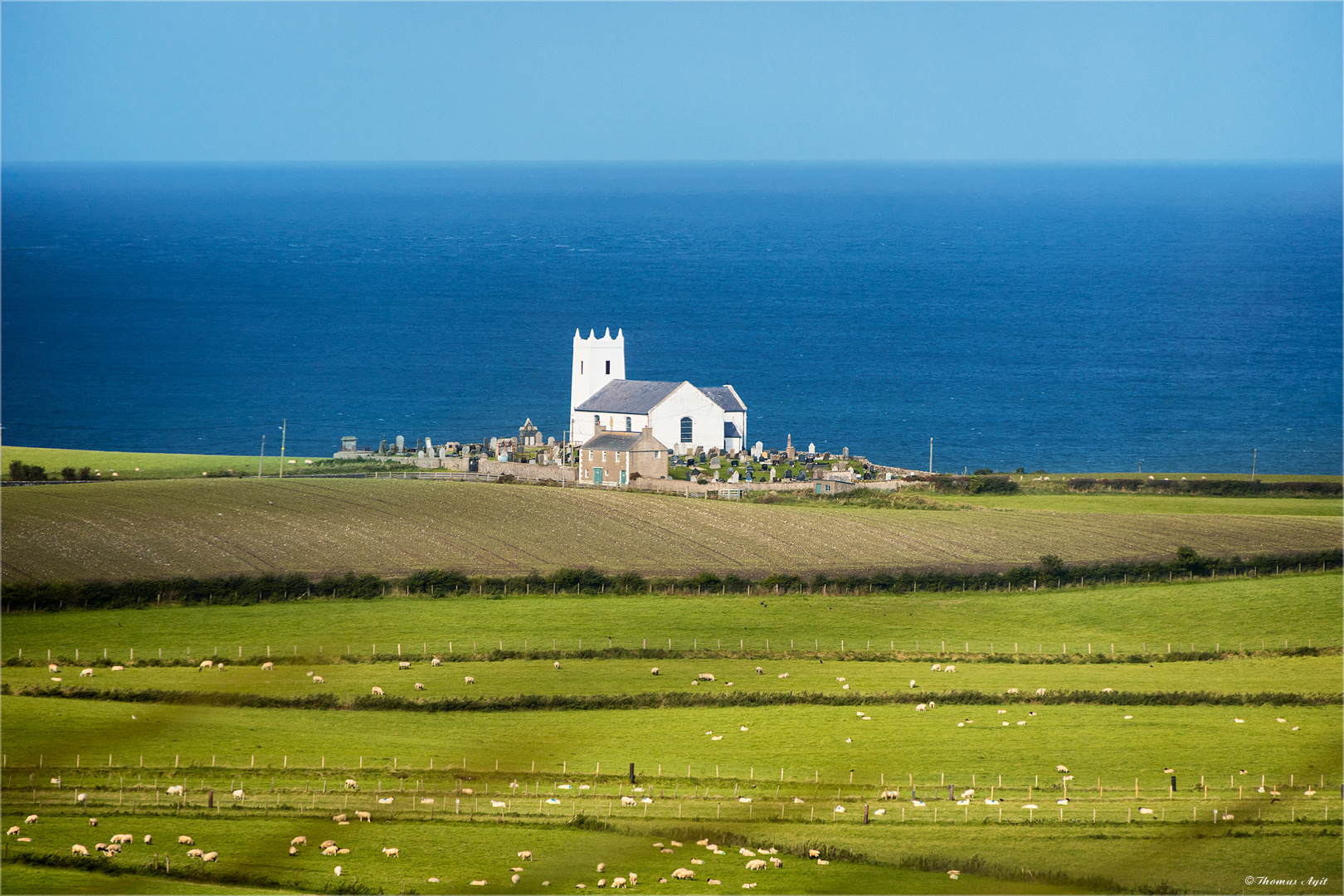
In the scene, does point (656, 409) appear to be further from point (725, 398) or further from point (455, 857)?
point (455, 857)

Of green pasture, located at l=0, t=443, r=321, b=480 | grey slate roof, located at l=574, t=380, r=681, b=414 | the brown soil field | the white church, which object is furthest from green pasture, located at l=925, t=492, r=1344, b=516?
green pasture, located at l=0, t=443, r=321, b=480

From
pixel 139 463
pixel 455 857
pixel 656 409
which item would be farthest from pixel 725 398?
pixel 455 857

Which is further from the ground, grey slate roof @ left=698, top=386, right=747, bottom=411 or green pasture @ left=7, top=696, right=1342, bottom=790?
grey slate roof @ left=698, top=386, right=747, bottom=411

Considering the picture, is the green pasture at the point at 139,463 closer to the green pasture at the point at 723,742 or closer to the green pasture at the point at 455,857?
the green pasture at the point at 723,742

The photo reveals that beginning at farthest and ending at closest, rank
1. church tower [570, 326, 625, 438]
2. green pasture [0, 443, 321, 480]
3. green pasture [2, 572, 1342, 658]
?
church tower [570, 326, 625, 438] < green pasture [0, 443, 321, 480] < green pasture [2, 572, 1342, 658]

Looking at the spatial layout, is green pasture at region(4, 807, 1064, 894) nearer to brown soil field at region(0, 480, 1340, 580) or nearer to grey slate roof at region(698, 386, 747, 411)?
brown soil field at region(0, 480, 1340, 580)
